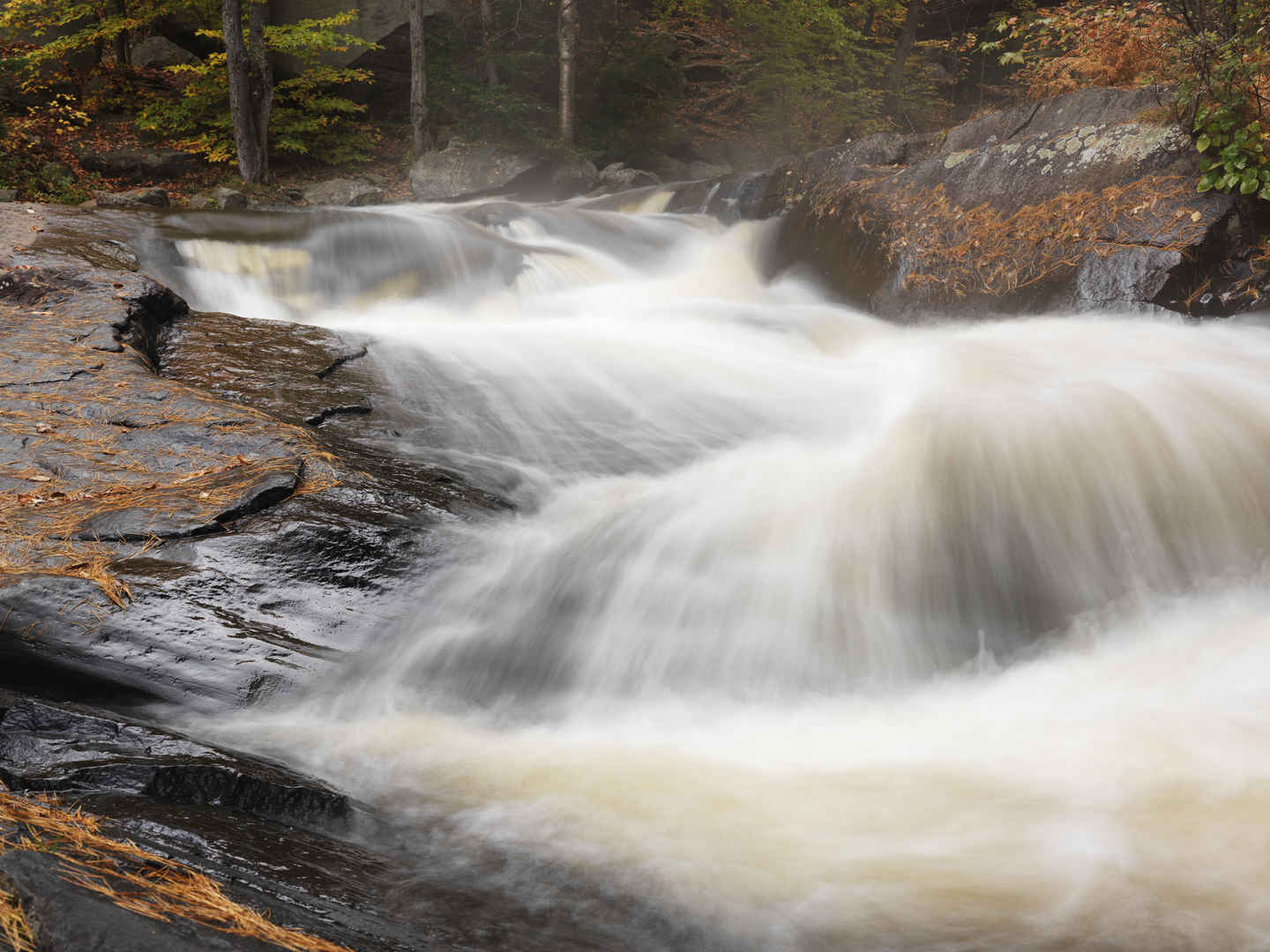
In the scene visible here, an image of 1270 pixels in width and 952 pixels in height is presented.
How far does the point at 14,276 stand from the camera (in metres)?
5.43

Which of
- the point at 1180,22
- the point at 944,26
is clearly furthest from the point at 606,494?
the point at 944,26

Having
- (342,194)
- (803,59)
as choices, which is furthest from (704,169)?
(342,194)

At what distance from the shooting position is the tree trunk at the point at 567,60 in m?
15.5

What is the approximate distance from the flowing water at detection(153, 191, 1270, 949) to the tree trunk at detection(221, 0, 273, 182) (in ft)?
32.8

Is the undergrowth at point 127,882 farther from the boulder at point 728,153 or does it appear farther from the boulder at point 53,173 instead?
the boulder at point 728,153

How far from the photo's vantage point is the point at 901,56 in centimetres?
1648

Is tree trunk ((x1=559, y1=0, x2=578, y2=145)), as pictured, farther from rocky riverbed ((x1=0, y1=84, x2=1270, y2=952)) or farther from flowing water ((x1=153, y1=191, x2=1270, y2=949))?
flowing water ((x1=153, y1=191, x2=1270, y2=949))

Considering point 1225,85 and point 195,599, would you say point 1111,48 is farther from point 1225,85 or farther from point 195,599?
point 195,599

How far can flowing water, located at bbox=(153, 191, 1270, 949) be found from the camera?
2209 millimetres

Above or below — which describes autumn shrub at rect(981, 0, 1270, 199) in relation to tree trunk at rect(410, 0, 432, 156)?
below

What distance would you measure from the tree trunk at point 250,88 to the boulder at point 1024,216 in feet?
32.2

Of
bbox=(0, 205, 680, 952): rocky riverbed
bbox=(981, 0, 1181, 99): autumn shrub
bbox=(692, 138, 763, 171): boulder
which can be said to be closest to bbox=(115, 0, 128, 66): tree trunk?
bbox=(692, 138, 763, 171): boulder

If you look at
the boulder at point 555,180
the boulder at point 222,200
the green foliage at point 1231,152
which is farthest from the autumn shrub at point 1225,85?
the boulder at point 222,200

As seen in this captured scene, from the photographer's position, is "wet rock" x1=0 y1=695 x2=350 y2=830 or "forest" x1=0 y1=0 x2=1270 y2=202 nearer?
"wet rock" x1=0 y1=695 x2=350 y2=830
